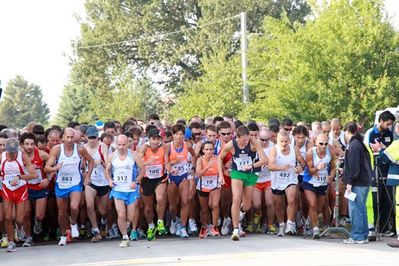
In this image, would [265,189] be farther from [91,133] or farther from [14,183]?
[14,183]

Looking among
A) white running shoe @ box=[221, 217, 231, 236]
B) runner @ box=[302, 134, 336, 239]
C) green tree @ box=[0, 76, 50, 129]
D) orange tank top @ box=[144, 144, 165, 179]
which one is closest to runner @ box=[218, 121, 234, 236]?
white running shoe @ box=[221, 217, 231, 236]

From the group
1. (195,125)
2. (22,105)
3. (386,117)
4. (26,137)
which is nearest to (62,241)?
(26,137)

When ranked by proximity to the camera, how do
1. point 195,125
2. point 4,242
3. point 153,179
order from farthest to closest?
point 195,125 → point 153,179 → point 4,242

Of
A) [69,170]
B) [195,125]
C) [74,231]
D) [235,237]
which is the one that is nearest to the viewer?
[235,237]

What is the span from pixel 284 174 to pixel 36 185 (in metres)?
4.39

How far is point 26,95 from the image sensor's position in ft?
471

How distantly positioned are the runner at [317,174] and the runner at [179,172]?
210 cm

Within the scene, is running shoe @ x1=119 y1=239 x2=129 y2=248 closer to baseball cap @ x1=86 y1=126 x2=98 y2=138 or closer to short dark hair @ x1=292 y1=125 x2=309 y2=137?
baseball cap @ x1=86 y1=126 x2=98 y2=138

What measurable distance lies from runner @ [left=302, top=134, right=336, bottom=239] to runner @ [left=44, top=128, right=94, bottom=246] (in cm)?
384

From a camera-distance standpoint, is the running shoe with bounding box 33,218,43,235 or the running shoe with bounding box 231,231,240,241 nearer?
the running shoe with bounding box 231,231,240,241

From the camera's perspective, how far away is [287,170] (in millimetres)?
15484

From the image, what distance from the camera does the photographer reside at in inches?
567

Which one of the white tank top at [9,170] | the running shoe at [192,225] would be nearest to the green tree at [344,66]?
the running shoe at [192,225]

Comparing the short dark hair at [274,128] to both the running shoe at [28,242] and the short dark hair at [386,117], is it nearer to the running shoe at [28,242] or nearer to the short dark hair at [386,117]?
the short dark hair at [386,117]
